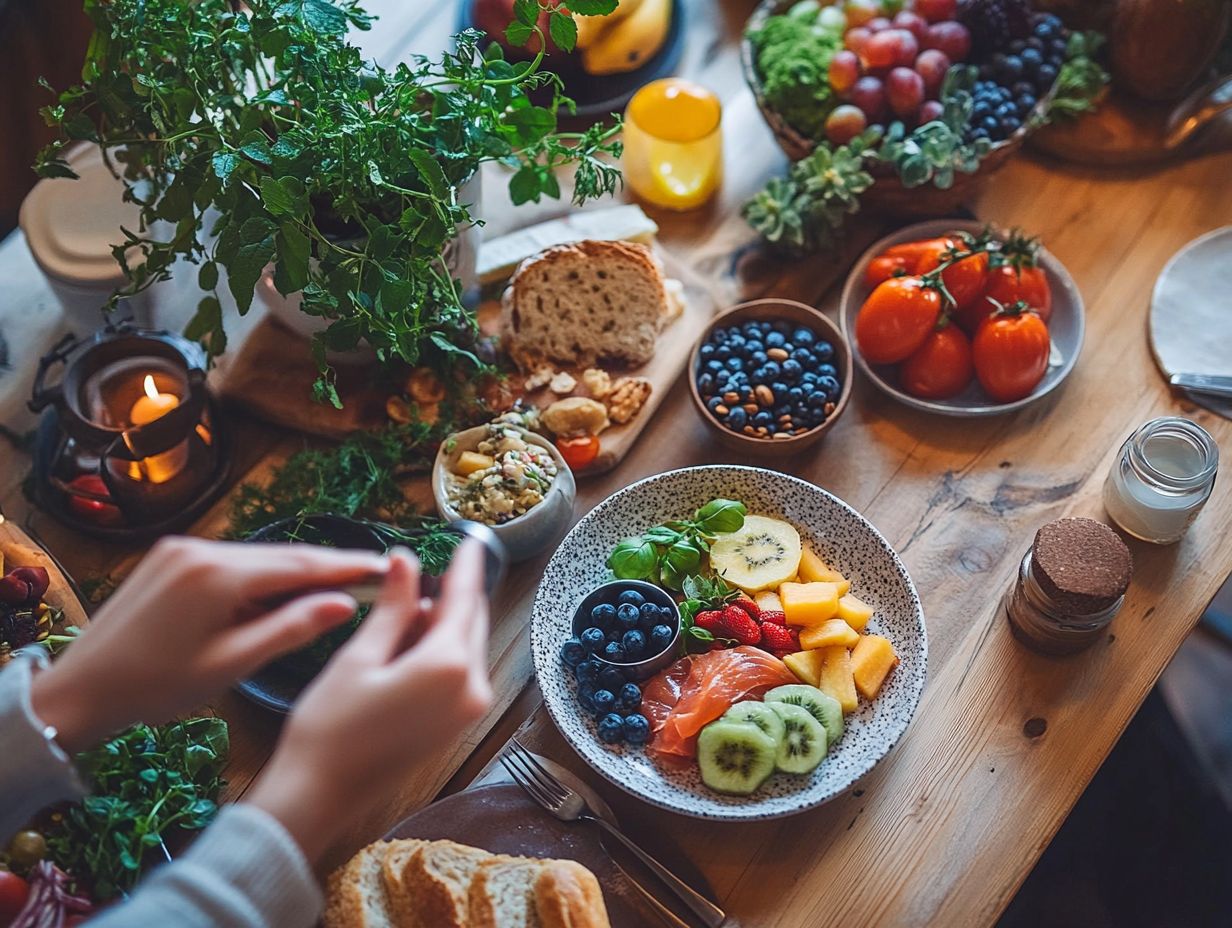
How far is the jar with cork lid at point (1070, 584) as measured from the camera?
139 cm

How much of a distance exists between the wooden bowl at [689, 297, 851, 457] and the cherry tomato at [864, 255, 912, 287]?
12cm

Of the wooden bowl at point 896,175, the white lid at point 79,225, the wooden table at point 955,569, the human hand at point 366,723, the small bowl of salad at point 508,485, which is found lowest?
the wooden table at point 955,569

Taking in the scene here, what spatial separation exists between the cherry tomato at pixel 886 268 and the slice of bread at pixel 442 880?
1108 mm

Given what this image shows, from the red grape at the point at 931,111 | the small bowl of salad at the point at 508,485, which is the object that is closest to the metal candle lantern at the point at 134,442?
the small bowl of salad at the point at 508,485

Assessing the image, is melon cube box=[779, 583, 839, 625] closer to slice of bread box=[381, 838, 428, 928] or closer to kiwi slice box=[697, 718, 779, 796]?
kiwi slice box=[697, 718, 779, 796]

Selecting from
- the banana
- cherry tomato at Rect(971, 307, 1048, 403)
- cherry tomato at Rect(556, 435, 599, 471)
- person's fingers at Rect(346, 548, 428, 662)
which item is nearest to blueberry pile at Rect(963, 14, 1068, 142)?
cherry tomato at Rect(971, 307, 1048, 403)

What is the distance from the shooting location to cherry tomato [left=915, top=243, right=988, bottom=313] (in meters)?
1.71

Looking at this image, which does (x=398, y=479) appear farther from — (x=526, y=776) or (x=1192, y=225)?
(x=1192, y=225)

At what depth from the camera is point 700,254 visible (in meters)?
1.92

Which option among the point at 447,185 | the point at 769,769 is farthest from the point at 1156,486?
the point at 447,185

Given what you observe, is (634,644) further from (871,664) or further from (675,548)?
(871,664)

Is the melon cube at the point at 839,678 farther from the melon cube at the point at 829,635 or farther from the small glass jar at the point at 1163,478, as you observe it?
the small glass jar at the point at 1163,478

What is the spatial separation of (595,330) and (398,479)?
40 centimetres

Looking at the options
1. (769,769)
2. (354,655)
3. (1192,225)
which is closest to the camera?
(354,655)
